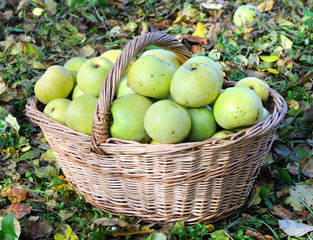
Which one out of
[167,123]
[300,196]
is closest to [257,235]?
[300,196]

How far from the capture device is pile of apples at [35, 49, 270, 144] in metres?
1.58

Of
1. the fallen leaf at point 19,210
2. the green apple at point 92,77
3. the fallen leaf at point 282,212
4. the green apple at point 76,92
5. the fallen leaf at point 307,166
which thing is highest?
Answer: the green apple at point 92,77

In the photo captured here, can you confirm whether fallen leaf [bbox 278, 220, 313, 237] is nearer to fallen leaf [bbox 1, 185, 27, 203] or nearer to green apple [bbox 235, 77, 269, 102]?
green apple [bbox 235, 77, 269, 102]

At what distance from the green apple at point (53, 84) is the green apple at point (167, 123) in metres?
0.66

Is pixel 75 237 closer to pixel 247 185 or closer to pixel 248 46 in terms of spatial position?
pixel 247 185

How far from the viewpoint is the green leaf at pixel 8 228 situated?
1579 mm

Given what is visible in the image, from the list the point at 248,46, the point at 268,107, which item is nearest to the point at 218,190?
the point at 268,107

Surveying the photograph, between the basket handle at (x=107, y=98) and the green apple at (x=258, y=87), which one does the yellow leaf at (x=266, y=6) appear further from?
the basket handle at (x=107, y=98)

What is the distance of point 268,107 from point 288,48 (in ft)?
4.52

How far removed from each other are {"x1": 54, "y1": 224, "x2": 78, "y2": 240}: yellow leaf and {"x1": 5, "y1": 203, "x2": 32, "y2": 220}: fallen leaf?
23 centimetres

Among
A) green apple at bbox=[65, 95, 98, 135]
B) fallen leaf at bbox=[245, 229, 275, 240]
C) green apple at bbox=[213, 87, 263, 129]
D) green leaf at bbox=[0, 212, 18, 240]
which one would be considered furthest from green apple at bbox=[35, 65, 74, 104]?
fallen leaf at bbox=[245, 229, 275, 240]

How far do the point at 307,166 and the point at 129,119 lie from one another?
1175 mm

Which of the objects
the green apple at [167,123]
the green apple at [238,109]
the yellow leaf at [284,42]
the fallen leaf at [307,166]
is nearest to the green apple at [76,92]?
the green apple at [167,123]

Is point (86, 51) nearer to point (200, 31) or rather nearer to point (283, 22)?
point (200, 31)
